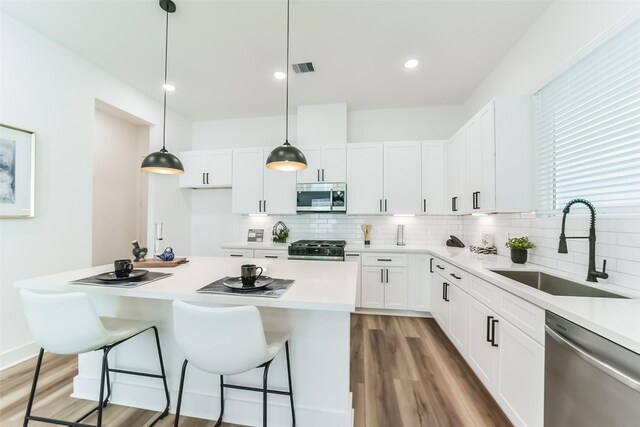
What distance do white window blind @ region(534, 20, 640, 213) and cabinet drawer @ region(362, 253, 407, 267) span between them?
1.62 m

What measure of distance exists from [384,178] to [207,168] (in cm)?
283

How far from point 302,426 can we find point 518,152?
2737 mm

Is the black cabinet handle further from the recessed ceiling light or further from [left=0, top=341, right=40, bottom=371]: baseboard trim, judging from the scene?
[left=0, top=341, right=40, bottom=371]: baseboard trim

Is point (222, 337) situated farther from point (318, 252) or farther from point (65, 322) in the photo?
point (318, 252)

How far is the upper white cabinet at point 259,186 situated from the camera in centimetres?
402

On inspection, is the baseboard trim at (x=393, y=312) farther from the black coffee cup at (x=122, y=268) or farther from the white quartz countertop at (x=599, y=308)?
the black coffee cup at (x=122, y=268)

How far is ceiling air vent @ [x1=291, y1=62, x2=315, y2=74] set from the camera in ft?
9.55

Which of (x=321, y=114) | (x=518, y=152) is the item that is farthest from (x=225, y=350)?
(x=321, y=114)

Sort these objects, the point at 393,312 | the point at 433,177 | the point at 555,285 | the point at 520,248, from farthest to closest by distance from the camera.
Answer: the point at 433,177 < the point at 393,312 < the point at 520,248 < the point at 555,285

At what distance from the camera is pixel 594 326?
1020mm

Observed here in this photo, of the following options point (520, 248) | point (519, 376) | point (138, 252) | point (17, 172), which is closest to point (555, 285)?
point (520, 248)

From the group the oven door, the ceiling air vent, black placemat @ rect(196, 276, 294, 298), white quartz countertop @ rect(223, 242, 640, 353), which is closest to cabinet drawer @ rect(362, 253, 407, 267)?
the oven door

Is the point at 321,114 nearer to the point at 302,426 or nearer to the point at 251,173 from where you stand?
the point at 251,173

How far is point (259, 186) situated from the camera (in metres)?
4.10
